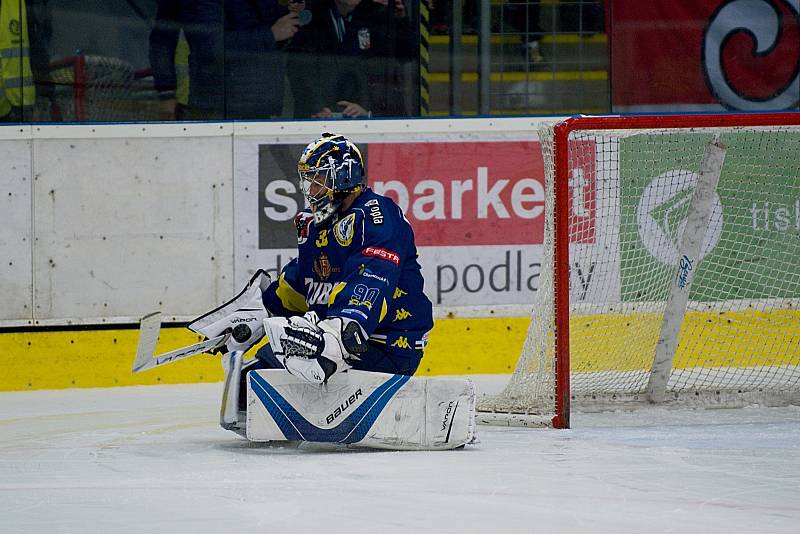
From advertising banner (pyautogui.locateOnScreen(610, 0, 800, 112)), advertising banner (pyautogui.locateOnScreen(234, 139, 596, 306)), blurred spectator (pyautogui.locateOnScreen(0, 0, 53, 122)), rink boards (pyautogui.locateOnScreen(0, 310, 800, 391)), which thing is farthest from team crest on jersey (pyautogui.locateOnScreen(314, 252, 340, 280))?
advertising banner (pyautogui.locateOnScreen(610, 0, 800, 112))

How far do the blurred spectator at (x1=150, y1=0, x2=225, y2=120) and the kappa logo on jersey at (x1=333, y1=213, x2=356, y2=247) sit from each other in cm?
208

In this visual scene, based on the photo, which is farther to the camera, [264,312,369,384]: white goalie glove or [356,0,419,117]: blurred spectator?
[356,0,419,117]: blurred spectator

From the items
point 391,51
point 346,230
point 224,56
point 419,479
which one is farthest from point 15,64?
point 419,479

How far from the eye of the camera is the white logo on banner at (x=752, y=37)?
20.7ft

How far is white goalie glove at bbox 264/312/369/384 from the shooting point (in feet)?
12.5

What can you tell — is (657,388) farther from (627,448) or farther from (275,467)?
(275,467)

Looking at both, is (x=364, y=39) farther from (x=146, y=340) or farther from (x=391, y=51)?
(x=146, y=340)

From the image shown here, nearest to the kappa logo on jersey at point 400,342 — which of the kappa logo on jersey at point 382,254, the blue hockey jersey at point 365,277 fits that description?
the blue hockey jersey at point 365,277

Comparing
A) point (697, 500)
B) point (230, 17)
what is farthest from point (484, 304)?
point (697, 500)

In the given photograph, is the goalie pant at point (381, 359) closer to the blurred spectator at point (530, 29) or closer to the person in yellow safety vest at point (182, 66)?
the person in yellow safety vest at point (182, 66)

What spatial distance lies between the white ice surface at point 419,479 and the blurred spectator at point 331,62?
185cm

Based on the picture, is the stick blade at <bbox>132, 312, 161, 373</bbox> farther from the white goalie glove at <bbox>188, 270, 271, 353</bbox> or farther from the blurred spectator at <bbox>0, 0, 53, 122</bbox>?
the blurred spectator at <bbox>0, 0, 53, 122</bbox>

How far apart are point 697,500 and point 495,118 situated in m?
3.14

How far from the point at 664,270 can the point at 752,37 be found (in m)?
1.78
